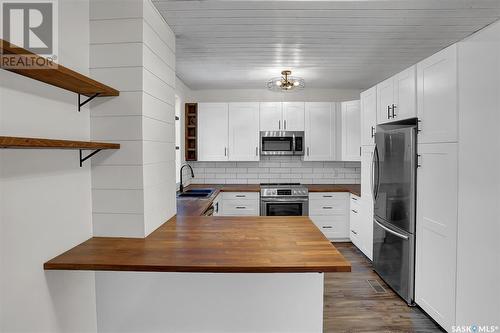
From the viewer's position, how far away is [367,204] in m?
3.52

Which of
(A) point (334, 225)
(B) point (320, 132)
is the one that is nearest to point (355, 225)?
(A) point (334, 225)

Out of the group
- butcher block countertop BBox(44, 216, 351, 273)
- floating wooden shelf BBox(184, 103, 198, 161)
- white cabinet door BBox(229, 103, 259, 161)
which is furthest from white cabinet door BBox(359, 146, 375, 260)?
floating wooden shelf BBox(184, 103, 198, 161)

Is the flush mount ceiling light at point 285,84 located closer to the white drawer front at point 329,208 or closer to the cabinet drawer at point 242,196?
the cabinet drawer at point 242,196

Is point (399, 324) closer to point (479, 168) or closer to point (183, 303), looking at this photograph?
point (479, 168)

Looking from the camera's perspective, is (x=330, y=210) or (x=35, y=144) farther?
(x=330, y=210)

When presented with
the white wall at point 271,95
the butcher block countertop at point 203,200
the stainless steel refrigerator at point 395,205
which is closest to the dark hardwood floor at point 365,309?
the stainless steel refrigerator at point 395,205

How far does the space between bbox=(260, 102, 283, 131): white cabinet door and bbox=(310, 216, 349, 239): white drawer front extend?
1.59 meters

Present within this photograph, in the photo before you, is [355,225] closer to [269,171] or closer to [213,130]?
[269,171]

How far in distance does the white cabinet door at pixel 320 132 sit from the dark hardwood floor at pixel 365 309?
1.94m

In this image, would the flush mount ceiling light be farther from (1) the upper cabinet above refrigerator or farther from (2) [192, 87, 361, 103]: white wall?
(2) [192, 87, 361, 103]: white wall

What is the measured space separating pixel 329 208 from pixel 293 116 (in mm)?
1579

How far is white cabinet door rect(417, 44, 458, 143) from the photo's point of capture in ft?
6.64

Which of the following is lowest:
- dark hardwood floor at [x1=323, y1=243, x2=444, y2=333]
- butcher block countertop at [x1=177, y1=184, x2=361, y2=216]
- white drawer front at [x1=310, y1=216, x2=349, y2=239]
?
dark hardwood floor at [x1=323, y1=243, x2=444, y2=333]

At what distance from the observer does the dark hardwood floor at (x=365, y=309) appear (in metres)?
2.26
